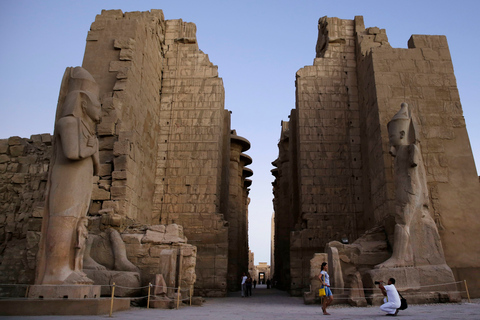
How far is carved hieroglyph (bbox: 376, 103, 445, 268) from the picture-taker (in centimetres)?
821

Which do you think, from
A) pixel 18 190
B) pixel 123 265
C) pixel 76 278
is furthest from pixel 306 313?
pixel 18 190

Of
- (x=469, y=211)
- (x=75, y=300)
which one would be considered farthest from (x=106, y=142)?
(x=469, y=211)

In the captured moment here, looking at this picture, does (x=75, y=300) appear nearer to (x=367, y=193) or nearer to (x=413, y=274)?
(x=413, y=274)

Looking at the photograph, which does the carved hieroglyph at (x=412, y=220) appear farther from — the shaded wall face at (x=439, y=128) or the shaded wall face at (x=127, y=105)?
the shaded wall face at (x=127, y=105)

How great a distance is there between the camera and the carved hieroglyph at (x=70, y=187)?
5633 mm

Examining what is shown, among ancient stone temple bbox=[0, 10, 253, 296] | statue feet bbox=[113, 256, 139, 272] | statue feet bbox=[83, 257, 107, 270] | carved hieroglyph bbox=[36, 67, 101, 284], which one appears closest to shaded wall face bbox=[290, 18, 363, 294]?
ancient stone temple bbox=[0, 10, 253, 296]

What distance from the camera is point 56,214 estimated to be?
18.8 ft

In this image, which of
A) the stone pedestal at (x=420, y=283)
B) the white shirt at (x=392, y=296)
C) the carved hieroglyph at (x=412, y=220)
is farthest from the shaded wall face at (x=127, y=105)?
the white shirt at (x=392, y=296)

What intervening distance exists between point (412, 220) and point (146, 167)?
860cm

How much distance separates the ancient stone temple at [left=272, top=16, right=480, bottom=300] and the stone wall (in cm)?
841

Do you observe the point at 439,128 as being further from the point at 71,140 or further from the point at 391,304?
the point at 71,140

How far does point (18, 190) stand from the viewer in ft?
41.2

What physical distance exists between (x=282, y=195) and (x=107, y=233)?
1324cm

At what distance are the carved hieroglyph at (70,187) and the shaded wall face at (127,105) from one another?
4525 mm
